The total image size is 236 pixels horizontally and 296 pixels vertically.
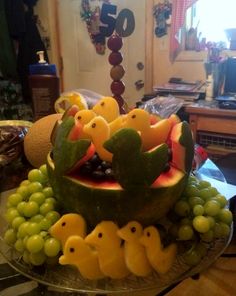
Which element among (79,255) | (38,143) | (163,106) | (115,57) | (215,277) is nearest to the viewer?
(79,255)

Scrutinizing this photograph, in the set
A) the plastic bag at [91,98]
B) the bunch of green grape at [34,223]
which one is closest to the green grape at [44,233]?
the bunch of green grape at [34,223]

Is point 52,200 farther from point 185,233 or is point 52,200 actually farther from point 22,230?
point 185,233

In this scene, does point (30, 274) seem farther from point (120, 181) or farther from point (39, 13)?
point (39, 13)

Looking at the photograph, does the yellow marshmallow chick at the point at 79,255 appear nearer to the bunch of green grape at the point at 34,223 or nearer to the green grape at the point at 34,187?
the bunch of green grape at the point at 34,223

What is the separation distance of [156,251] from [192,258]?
0.07 meters

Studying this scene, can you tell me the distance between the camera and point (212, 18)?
2072 mm

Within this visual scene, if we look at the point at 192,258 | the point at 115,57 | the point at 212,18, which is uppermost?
the point at 212,18

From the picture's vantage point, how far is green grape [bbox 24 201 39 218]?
476 mm

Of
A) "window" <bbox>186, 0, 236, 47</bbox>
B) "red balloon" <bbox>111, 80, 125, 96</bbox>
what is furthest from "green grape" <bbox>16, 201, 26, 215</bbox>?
"window" <bbox>186, 0, 236, 47</bbox>

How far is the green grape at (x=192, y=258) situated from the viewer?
44 centimetres

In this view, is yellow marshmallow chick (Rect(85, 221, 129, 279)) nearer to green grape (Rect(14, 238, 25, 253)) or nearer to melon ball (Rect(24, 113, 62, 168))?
green grape (Rect(14, 238, 25, 253))

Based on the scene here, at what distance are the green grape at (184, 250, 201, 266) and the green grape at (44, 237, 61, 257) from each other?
0.19m

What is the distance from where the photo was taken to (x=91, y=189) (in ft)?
1.39

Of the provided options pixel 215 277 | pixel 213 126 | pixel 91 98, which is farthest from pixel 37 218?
pixel 213 126
